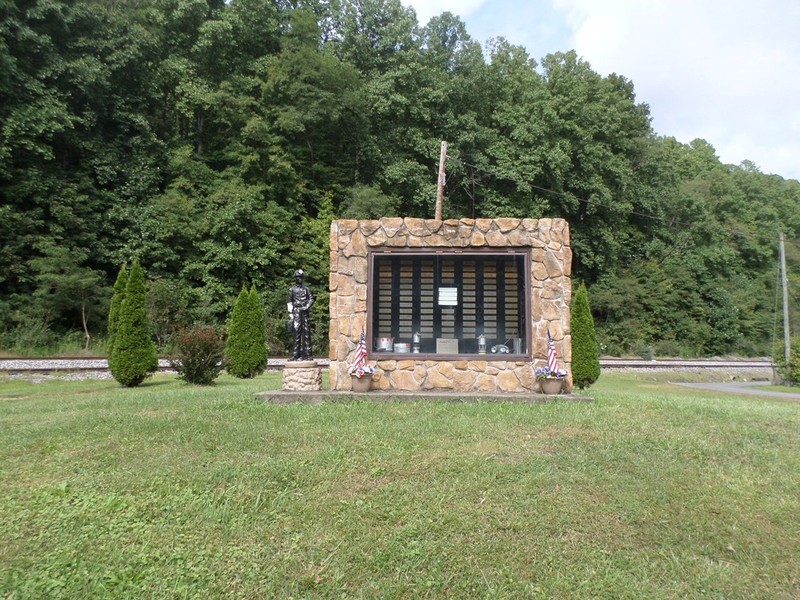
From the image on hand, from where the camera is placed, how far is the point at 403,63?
29.1m

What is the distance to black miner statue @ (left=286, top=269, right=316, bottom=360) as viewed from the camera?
29.3 ft

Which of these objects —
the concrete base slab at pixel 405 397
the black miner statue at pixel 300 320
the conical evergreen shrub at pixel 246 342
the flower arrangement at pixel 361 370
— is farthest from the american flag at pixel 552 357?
the conical evergreen shrub at pixel 246 342

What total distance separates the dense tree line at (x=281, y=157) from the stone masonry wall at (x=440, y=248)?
12731 mm

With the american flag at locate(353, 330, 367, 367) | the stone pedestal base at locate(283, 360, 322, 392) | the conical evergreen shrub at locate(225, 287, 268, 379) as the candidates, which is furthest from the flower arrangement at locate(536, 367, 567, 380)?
the conical evergreen shrub at locate(225, 287, 268, 379)

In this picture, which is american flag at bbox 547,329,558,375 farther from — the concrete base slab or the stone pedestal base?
the stone pedestal base

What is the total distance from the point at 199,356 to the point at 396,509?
862 cm

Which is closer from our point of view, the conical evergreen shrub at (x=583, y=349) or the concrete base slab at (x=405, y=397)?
the concrete base slab at (x=405, y=397)

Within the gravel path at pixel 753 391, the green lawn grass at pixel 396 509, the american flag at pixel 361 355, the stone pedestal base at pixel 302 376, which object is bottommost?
the gravel path at pixel 753 391

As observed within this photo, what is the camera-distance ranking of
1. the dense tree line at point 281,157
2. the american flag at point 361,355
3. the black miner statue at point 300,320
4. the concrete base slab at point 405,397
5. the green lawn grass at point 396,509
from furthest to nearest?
the dense tree line at point 281,157
the black miner statue at point 300,320
the american flag at point 361,355
the concrete base slab at point 405,397
the green lawn grass at point 396,509

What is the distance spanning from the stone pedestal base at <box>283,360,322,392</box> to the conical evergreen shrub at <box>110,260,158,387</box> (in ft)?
18.5

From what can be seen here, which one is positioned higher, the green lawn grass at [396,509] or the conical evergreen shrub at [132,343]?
the conical evergreen shrub at [132,343]

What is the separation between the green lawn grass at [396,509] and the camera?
355 centimetres

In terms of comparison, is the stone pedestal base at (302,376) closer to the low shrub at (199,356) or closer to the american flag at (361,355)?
the american flag at (361,355)

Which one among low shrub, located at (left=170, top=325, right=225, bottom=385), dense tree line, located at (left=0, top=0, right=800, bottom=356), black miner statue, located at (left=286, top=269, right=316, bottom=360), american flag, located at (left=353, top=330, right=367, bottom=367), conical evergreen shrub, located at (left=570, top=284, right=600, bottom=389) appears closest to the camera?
american flag, located at (left=353, top=330, right=367, bottom=367)
